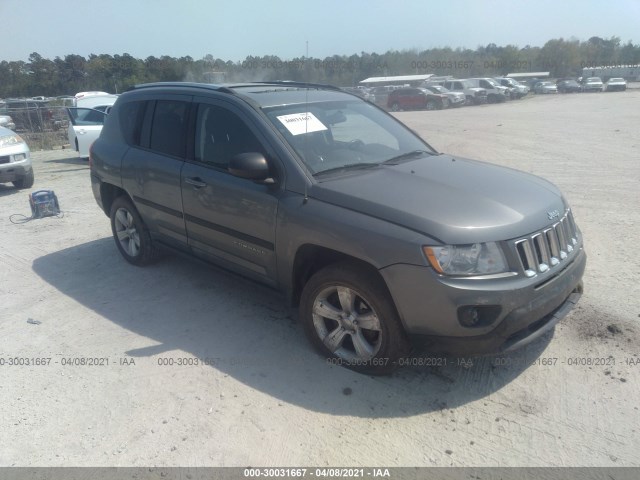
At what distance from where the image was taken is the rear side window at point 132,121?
543 centimetres

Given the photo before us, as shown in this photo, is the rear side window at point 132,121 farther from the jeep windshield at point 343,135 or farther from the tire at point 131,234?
the jeep windshield at point 343,135

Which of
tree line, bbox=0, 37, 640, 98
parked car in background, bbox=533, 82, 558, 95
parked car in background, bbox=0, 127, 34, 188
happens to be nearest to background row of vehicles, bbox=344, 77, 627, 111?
tree line, bbox=0, 37, 640, 98

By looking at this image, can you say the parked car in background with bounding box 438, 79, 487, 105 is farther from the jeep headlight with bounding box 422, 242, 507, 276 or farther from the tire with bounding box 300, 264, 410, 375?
the jeep headlight with bounding box 422, 242, 507, 276

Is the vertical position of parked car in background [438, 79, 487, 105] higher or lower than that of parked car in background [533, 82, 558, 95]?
higher

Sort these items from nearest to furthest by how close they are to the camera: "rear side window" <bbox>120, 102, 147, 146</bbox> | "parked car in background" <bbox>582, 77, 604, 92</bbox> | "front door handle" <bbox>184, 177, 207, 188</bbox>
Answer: "front door handle" <bbox>184, 177, 207, 188</bbox>, "rear side window" <bbox>120, 102, 147, 146</bbox>, "parked car in background" <bbox>582, 77, 604, 92</bbox>

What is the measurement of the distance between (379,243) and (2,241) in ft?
19.7

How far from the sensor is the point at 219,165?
4441 millimetres

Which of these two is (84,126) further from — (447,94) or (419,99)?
(447,94)

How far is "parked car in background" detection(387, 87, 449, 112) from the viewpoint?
3447 centimetres

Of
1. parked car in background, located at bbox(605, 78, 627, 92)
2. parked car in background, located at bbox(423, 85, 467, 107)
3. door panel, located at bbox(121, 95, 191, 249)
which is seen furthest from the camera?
parked car in background, located at bbox(605, 78, 627, 92)

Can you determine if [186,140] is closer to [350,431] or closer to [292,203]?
[292,203]

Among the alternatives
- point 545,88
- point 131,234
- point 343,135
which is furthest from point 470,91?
point 343,135

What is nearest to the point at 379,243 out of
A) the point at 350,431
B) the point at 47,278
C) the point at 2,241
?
the point at 350,431

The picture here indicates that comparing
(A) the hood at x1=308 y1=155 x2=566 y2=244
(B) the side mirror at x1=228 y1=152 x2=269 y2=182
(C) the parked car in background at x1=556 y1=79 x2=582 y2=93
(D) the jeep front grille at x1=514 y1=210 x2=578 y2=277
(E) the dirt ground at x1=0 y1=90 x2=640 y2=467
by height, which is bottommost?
(C) the parked car in background at x1=556 y1=79 x2=582 y2=93
